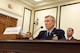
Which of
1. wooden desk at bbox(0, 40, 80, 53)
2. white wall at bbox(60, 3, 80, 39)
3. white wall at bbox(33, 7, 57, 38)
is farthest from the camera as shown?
white wall at bbox(33, 7, 57, 38)

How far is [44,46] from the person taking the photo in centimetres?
143

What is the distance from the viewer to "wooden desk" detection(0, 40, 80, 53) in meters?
1.25

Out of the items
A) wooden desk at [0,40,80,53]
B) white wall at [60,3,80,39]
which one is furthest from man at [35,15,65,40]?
white wall at [60,3,80,39]

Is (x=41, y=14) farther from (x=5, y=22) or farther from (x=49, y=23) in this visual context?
(x=49, y=23)

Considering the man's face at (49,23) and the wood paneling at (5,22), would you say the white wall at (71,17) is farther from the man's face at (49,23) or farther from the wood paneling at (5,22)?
the man's face at (49,23)

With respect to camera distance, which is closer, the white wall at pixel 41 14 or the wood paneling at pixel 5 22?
the wood paneling at pixel 5 22

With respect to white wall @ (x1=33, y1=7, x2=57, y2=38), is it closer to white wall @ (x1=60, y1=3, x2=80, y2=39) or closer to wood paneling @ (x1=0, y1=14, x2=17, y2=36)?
white wall @ (x1=60, y1=3, x2=80, y2=39)

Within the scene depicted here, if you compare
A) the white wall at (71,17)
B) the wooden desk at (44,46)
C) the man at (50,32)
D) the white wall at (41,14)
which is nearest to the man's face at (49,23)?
the man at (50,32)

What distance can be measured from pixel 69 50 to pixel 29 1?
4.85 metres

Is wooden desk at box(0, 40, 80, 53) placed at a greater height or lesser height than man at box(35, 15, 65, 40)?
lesser

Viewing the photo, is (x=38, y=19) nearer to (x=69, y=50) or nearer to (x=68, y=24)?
(x=68, y=24)

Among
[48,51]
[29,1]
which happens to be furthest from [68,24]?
[48,51]

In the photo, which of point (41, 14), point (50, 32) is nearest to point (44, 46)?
point (50, 32)

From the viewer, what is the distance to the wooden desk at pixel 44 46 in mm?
1250
